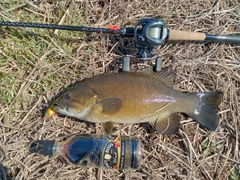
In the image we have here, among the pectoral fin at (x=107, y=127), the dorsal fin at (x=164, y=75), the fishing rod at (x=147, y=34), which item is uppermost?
the fishing rod at (x=147, y=34)

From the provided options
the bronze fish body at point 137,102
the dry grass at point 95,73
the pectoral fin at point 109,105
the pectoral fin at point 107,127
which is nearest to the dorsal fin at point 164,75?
the bronze fish body at point 137,102

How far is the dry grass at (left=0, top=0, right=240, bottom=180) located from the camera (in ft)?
9.95

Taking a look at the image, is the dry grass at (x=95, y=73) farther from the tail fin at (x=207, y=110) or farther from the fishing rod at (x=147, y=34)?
the fishing rod at (x=147, y=34)

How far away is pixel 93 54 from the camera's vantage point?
3145mm

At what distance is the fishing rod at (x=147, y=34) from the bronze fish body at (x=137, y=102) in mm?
157

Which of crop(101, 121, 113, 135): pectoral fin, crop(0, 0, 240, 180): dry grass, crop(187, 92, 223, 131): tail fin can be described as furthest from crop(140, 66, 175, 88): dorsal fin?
crop(101, 121, 113, 135): pectoral fin

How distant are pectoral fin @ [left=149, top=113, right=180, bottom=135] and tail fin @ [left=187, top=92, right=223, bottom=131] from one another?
0.17 metres

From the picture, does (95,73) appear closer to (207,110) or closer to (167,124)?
(167,124)

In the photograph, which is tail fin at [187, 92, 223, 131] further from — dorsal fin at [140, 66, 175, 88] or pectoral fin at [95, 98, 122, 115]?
pectoral fin at [95, 98, 122, 115]

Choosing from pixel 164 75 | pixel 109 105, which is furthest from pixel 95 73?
pixel 164 75

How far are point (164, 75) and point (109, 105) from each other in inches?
25.3

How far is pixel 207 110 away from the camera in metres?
2.98

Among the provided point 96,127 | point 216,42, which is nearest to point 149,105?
point 96,127

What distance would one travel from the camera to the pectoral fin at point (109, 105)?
2.80m
